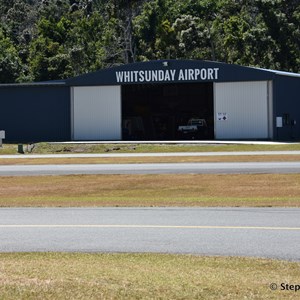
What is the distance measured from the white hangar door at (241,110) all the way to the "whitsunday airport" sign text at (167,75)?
3.62 ft

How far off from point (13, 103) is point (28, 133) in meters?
2.60

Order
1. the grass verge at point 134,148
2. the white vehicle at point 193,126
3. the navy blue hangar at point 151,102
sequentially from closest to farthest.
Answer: the grass verge at point 134,148, the navy blue hangar at point 151,102, the white vehicle at point 193,126

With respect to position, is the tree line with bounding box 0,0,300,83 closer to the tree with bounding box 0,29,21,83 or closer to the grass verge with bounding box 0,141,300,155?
the tree with bounding box 0,29,21,83

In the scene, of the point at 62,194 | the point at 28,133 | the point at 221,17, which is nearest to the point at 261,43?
the point at 221,17

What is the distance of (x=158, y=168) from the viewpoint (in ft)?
117

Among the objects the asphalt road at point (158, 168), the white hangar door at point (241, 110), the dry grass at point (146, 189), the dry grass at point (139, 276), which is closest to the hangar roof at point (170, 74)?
the white hangar door at point (241, 110)

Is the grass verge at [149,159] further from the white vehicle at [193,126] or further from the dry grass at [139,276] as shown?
the dry grass at [139,276]

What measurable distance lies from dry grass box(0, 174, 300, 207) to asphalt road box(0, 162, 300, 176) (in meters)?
1.55

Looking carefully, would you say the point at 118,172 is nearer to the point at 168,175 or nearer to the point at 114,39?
the point at 168,175

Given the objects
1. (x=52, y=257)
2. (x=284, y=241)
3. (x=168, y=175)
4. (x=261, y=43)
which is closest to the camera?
(x=52, y=257)

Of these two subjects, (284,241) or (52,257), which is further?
(284,241)

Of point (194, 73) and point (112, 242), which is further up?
point (194, 73)

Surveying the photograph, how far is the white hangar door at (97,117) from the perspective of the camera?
63.3 metres

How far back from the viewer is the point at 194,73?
61.2 metres
